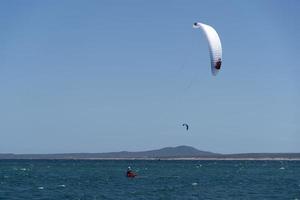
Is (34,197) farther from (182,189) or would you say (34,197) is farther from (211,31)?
(211,31)

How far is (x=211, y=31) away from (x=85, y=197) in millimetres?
22196

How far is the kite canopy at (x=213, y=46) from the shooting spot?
40.7m

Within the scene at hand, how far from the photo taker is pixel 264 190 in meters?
66.5

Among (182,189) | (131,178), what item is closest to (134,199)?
(182,189)

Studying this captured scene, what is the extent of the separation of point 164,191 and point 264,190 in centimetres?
1165

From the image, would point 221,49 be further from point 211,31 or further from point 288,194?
point 288,194

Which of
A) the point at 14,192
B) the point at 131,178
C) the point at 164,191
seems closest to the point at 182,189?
the point at 164,191

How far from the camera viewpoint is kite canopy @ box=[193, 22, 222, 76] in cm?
4072

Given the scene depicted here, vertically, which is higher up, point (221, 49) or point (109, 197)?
point (221, 49)

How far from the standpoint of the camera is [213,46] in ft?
136

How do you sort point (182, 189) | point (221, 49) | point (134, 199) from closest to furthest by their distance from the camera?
point (221, 49), point (134, 199), point (182, 189)

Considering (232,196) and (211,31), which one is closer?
(211,31)

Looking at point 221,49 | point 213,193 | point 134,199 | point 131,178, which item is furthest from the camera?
point 131,178

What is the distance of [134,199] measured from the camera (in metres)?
54.9
